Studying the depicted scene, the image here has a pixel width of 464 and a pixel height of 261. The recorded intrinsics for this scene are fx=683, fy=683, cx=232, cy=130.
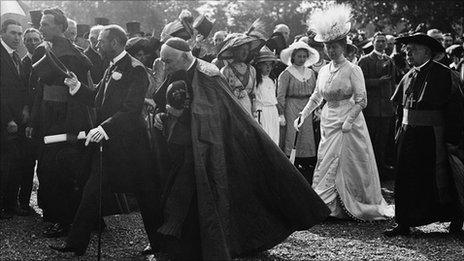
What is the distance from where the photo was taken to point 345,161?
815cm

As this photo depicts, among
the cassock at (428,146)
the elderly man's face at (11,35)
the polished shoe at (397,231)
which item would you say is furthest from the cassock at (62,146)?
the cassock at (428,146)

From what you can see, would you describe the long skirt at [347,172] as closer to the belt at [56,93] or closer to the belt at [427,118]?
the belt at [427,118]

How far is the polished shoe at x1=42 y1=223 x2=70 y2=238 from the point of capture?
7250 millimetres

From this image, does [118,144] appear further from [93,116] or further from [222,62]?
[222,62]

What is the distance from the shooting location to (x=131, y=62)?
6.46 metres

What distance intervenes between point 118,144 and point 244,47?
8.84 feet

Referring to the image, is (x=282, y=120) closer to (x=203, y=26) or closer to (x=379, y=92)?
(x=203, y=26)

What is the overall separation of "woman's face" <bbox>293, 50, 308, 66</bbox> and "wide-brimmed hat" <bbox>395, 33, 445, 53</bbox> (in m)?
2.58

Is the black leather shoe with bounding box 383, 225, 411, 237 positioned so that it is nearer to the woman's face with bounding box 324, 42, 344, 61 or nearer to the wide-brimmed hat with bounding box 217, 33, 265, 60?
the woman's face with bounding box 324, 42, 344, 61

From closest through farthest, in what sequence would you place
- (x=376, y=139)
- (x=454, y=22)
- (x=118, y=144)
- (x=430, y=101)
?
1. (x=118, y=144)
2. (x=430, y=101)
3. (x=376, y=139)
4. (x=454, y=22)

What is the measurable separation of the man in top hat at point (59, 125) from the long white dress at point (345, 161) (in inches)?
112

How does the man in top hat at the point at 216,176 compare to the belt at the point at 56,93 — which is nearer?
the man in top hat at the point at 216,176

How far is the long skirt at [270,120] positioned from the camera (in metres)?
9.27

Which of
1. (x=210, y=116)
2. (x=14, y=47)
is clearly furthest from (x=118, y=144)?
(x=14, y=47)
